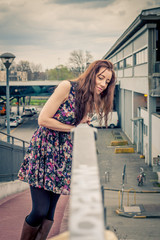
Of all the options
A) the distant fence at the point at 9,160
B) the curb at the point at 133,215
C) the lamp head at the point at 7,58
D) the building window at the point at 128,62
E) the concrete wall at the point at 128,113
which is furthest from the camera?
the concrete wall at the point at 128,113

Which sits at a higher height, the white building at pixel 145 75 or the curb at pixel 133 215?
the white building at pixel 145 75

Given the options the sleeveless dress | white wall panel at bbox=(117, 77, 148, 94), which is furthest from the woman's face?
white wall panel at bbox=(117, 77, 148, 94)

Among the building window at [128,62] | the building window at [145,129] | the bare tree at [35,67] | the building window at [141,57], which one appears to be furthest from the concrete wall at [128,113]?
the bare tree at [35,67]

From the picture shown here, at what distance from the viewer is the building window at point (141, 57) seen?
30461 millimetres

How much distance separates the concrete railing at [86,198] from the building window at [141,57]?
96.7 ft

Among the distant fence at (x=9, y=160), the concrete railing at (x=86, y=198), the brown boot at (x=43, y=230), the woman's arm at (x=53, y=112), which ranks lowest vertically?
the distant fence at (x=9, y=160)

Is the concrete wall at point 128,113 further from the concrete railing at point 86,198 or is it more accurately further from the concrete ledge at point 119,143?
the concrete railing at point 86,198

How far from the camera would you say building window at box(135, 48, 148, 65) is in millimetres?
30461

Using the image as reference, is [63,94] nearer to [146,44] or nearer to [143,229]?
[143,229]

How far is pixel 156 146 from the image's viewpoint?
28.0m

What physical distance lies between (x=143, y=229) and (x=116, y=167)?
14.0 meters

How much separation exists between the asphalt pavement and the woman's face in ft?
4.09

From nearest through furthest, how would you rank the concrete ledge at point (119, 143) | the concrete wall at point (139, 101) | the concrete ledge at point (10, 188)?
the concrete ledge at point (10, 188), the concrete wall at point (139, 101), the concrete ledge at point (119, 143)

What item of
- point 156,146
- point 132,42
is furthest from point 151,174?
point 132,42
